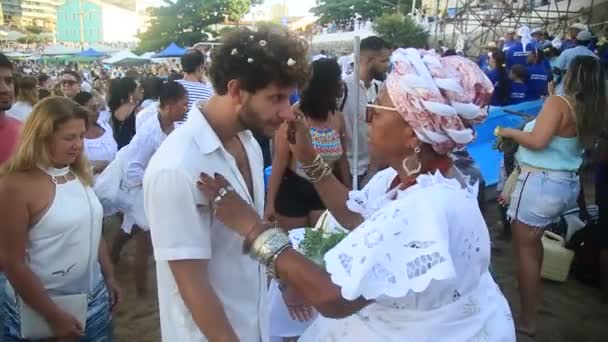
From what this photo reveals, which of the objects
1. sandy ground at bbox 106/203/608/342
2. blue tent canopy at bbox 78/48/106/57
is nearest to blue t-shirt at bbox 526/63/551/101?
sandy ground at bbox 106/203/608/342

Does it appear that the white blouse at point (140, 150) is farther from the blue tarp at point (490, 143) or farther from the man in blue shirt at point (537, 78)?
the man in blue shirt at point (537, 78)

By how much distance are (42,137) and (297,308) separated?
143 cm

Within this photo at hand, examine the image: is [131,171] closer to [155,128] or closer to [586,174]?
[155,128]

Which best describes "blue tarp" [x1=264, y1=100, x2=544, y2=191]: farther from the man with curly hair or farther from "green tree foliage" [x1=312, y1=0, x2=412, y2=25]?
"green tree foliage" [x1=312, y1=0, x2=412, y2=25]

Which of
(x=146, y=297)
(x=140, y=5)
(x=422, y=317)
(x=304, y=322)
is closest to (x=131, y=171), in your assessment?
(x=146, y=297)

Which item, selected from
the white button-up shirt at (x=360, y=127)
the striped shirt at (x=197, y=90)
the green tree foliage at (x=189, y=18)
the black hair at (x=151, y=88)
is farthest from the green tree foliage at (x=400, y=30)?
the white button-up shirt at (x=360, y=127)

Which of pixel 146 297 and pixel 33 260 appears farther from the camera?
pixel 146 297

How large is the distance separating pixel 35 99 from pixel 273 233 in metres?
4.54

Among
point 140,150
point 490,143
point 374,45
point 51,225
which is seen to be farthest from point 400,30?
point 51,225

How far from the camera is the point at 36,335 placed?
233cm

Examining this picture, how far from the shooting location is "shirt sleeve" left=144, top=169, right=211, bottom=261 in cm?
155

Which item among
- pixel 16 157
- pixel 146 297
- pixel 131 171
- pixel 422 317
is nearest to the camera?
pixel 422 317

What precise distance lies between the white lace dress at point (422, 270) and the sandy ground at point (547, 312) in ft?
8.55

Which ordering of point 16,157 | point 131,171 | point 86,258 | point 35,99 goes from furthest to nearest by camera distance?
point 35,99, point 131,171, point 86,258, point 16,157
